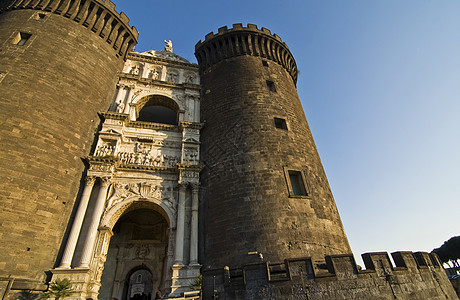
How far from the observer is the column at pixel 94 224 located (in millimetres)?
9484

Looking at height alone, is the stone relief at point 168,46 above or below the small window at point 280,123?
above

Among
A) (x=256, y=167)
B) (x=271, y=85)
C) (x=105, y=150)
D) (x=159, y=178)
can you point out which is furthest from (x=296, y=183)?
(x=105, y=150)

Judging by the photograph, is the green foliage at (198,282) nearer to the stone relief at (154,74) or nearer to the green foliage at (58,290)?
the green foliage at (58,290)

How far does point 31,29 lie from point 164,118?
9.01 metres

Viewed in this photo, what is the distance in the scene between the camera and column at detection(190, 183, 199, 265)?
10.4 m

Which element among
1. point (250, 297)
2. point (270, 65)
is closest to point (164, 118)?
point (270, 65)

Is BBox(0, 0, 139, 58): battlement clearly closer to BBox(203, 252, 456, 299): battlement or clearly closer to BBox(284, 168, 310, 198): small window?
BBox(284, 168, 310, 198): small window

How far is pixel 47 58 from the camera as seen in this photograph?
1235cm

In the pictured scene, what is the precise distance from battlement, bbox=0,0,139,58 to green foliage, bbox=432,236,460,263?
45433 mm

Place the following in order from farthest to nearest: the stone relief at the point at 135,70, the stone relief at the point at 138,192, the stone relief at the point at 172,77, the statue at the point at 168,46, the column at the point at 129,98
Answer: the statue at the point at 168,46
the stone relief at the point at 172,77
the stone relief at the point at 135,70
the column at the point at 129,98
the stone relief at the point at 138,192

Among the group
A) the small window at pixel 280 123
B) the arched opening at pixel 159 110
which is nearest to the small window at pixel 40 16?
the arched opening at pixel 159 110

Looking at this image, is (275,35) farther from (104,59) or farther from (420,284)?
(420,284)

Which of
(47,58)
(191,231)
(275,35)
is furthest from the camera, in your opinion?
Answer: (275,35)

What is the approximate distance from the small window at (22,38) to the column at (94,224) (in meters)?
8.68
